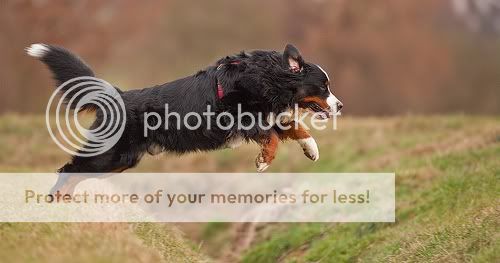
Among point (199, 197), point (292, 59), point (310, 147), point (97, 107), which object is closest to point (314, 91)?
point (292, 59)

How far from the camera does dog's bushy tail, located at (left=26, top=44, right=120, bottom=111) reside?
6305mm

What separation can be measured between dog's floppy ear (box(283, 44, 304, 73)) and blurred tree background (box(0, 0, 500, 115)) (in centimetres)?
1555

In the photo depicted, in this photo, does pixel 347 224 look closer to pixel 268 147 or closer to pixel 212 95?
pixel 268 147

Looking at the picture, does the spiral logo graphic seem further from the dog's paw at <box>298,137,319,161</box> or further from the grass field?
the dog's paw at <box>298,137,319,161</box>

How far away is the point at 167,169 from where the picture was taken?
13.3 m

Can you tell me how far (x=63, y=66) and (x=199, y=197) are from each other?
18.4 feet

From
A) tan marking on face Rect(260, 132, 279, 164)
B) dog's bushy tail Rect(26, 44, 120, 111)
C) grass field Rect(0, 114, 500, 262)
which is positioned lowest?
grass field Rect(0, 114, 500, 262)

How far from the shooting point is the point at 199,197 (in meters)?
11.6

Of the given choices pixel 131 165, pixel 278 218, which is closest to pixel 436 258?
pixel 131 165

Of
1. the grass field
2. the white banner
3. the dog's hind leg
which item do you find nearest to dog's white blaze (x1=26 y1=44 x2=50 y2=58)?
the dog's hind leg

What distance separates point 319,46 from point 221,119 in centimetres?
1659

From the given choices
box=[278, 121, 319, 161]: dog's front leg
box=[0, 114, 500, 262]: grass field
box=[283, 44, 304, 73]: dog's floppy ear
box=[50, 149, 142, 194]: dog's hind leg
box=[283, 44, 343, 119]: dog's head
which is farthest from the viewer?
→ box=[278, 121, 319, 161]: dog's front leg

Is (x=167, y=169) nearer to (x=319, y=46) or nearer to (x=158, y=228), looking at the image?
(x=158, y=228)

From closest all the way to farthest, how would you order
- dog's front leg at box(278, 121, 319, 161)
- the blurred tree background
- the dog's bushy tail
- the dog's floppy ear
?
the dog's bushy tail
the dog's floppy ear
dog's front leg at box(278, 121, 319, 161)
the blurred tree background
